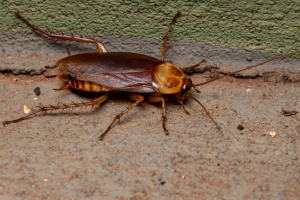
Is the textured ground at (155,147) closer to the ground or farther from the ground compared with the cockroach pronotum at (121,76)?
closer to the ground

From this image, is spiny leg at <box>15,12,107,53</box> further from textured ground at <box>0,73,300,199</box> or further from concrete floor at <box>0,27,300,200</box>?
textured ground at <box>0,73,300,199</box>

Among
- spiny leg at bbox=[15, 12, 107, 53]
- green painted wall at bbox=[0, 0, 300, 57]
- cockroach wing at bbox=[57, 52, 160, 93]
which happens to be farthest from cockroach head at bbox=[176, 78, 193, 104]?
spiny leg at bbox=[15, 12, 107, 53]

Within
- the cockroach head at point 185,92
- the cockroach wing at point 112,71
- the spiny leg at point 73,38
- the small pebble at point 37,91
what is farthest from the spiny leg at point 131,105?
the small pebble at point 37,91

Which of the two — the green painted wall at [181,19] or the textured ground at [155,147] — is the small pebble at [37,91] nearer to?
the textured ground at [155,147]

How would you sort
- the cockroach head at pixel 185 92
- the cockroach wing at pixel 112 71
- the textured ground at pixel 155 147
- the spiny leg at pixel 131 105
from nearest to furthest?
1. the textured ground at pixel 155 147
2. the spiny leg at pixel 131 105
3. the cockroach wing at pixel 112 71
4. the cockroach head at pixel 185 92

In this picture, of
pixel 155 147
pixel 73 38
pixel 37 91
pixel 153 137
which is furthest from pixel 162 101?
pixel 37 91

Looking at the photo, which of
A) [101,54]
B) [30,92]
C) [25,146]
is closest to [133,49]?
[101,54]

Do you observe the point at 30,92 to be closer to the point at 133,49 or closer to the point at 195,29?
the point at 133,49
